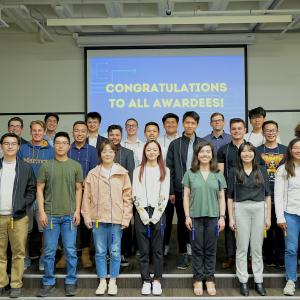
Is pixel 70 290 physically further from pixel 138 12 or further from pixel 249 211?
pixel 138 12

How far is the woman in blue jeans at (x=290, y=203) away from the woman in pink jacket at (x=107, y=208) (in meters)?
1.36

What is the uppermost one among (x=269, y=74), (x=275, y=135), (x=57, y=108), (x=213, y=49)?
(x=213, y=49)

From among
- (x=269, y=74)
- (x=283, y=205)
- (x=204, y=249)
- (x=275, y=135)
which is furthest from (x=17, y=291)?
(x=269, y=74)

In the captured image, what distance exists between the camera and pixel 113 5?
5.48 meters

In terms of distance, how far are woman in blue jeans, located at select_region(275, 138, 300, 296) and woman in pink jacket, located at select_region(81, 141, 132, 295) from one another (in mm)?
1363

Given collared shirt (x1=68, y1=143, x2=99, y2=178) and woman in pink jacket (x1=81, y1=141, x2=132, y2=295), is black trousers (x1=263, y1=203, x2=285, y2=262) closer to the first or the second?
woman in pink jacket (x1=81, y1=141, x2=132, y2=295)

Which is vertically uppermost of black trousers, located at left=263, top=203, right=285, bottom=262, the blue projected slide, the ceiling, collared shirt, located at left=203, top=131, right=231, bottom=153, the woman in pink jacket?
the ceiling

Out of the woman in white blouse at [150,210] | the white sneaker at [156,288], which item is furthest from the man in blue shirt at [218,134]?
the white sneaker at [156,288]

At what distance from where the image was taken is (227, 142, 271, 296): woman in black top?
3.45 metres

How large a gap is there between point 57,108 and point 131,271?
3.54 metres

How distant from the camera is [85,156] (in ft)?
12.8

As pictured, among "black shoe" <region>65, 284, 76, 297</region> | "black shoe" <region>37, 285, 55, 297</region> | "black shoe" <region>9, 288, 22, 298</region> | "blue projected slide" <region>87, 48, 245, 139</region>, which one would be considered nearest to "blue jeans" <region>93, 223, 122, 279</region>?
"black shoe" <region>65, 284, 76, 297</region>

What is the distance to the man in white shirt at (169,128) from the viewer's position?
4.17 metres

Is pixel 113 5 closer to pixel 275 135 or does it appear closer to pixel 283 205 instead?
pixel 275 135
